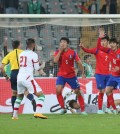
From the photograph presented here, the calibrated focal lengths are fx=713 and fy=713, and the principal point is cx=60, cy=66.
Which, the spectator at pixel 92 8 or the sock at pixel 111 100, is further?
the spectator at pixel 92 8

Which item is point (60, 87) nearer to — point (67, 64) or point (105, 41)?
point (67, 64)

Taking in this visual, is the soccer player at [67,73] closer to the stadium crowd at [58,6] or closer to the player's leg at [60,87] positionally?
the player's leg at [60,87]

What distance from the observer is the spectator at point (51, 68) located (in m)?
21.4

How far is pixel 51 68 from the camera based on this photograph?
21578 millimetres

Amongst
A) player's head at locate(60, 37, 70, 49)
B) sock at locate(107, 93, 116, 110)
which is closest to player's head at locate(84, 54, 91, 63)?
sock at locate(107, 93, 116, 110)

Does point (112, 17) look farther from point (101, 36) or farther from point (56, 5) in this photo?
point (56, 5)

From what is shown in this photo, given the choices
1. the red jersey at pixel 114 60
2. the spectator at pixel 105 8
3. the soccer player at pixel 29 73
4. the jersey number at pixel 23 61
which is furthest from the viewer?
the spectator at pixel 105 8

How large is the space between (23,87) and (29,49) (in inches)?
37.0

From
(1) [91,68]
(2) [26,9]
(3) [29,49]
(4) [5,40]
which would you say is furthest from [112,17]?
(2) [26,9]

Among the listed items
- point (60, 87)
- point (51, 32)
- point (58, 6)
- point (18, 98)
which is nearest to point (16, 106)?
point (18, 98)

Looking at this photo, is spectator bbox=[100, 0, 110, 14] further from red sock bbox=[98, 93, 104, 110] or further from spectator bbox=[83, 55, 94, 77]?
red sock bbox=[98, 93, 104, 110]

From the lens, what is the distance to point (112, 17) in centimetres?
2136

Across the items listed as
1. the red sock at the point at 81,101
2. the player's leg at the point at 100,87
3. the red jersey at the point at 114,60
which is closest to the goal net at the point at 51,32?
the player's leg at the point at 100,87

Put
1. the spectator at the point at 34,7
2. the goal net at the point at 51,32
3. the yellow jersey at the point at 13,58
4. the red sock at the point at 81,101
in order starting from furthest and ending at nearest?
the spectator at the point at 34,7 → the goal net at the point at 51,32 → the red sock at the point at 81,101 → the yellow jersey at the point at 13,58
